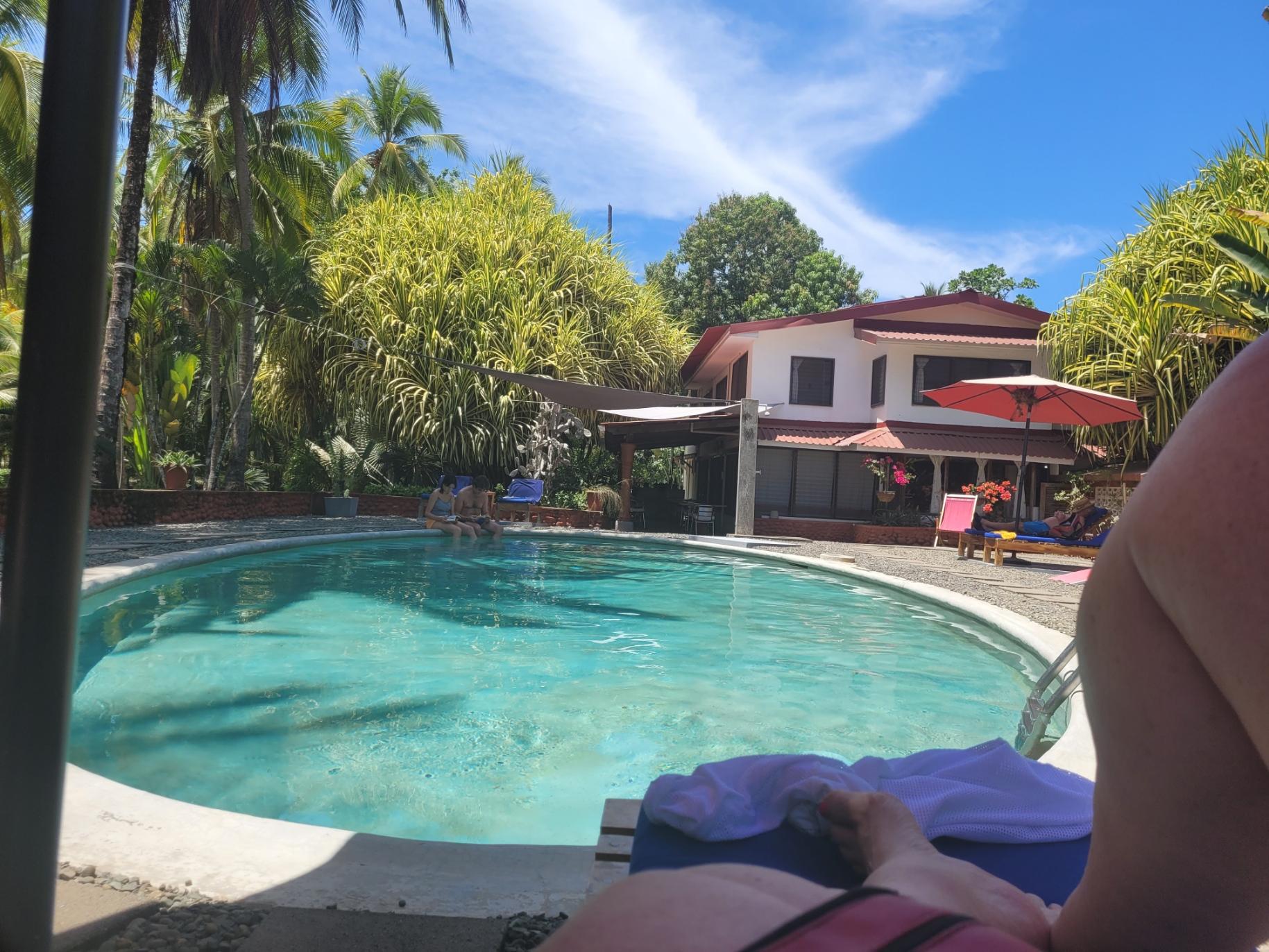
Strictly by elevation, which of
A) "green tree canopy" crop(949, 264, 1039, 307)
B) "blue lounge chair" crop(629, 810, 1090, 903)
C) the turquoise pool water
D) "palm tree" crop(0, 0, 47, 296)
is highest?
"green tree canopy" crop(949, 264, 1039, 307)

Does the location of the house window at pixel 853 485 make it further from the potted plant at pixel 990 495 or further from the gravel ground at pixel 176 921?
the gravel ground at pixel 176 921

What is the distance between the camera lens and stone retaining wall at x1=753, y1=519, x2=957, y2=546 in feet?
55.1

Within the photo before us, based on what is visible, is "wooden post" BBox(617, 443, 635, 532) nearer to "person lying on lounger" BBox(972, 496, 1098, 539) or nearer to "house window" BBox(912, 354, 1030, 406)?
"house window" BBox(912, 354, 1030, 406)

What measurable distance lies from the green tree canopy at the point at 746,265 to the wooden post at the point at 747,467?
20.4 m

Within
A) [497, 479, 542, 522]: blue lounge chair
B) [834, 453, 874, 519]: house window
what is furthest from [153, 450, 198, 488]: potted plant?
[834, 453, 874, 519]: house window

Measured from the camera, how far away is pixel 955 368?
18547 millimetres

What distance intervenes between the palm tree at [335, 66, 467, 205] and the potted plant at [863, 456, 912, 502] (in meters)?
15.4

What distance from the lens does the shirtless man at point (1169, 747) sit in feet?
2.07

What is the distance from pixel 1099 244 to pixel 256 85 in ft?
52.7

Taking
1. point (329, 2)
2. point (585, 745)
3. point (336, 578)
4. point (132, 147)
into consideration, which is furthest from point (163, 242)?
point (585, 745)

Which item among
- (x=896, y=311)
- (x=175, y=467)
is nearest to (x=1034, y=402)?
(x=896, y=311)

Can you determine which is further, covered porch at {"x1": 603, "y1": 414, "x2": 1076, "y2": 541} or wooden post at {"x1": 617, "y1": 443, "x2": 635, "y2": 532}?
covered porch at {"x1": 603, "y1": 414, "x2": 1076, "y2": 541}

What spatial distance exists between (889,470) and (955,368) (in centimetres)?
282

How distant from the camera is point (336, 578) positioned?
29.8 ft
